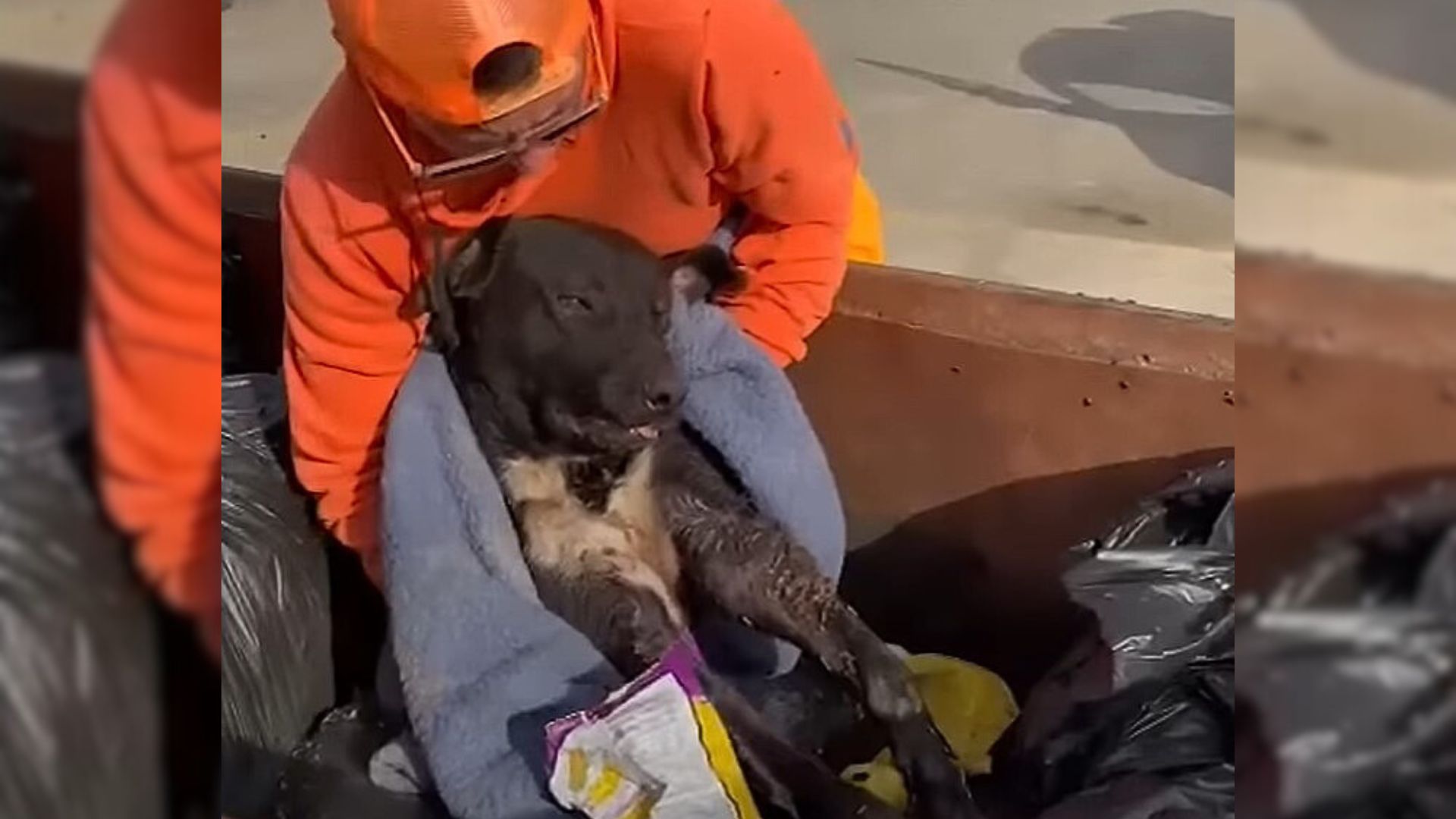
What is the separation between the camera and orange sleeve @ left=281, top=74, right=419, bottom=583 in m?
0.98

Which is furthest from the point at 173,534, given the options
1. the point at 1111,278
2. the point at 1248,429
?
the point at 1111,278

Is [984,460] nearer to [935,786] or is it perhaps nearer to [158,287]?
[935,786]

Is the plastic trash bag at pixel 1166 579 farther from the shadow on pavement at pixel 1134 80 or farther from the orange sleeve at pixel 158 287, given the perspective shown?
the orange sleeve at pixel 158 287

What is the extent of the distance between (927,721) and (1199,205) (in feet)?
1.70

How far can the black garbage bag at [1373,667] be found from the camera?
37cm

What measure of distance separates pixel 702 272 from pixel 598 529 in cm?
16

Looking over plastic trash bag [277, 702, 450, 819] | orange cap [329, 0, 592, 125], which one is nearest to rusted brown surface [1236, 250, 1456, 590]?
orange cap [329, 0, 592, 125]

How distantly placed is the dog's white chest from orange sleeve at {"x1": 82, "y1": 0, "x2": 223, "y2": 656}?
68 centimetres

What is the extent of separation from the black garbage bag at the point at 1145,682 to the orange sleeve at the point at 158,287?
61 centimetres

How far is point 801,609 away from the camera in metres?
1.06

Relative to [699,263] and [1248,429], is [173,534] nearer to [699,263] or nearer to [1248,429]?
[1248,429]

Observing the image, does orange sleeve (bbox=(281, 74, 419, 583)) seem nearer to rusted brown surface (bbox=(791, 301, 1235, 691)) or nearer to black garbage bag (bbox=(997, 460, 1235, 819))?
rusted brown surface (bbox=(791, 301, 1235, 691))

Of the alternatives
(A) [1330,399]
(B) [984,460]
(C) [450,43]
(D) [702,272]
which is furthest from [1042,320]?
(A) [1330,399]

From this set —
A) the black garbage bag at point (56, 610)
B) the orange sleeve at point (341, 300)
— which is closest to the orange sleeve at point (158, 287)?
the black garbage bag at point (56, 610)
